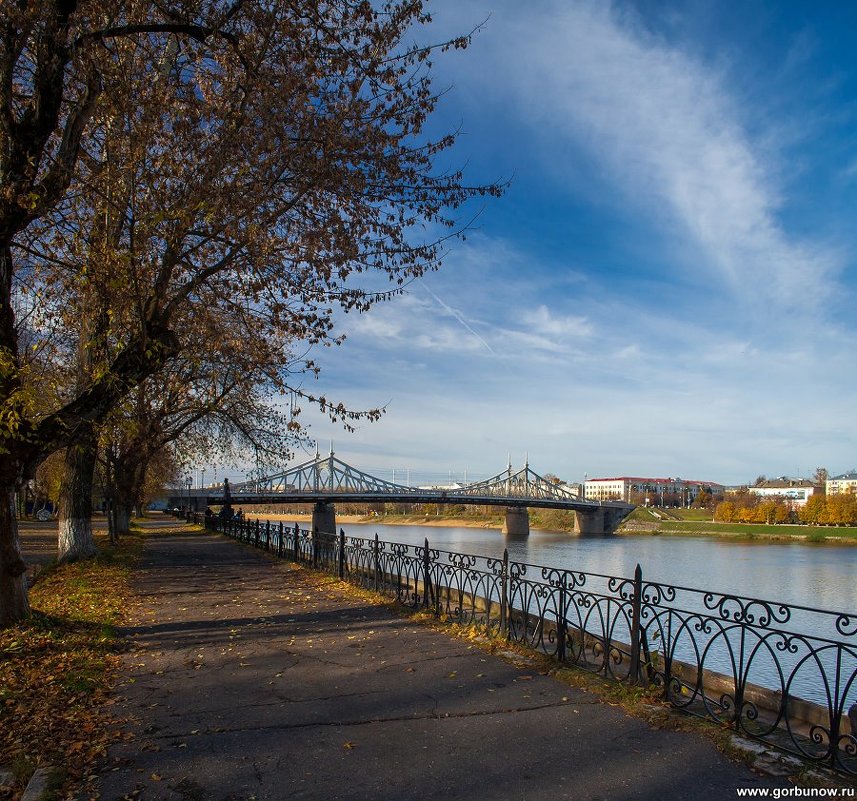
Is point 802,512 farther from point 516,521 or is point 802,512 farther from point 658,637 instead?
point 658,637

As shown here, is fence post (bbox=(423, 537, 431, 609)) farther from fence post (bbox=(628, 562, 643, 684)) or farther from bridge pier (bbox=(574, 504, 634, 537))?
bridge pier (bbox=(574, 504, 634, 537))

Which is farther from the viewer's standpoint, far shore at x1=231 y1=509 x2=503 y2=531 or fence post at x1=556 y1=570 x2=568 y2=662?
far shore at x1=231 y1=509 x2=503 y2=531

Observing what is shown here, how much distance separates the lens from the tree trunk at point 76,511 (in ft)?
47.3

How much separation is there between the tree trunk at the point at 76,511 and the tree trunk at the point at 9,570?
7.80 m

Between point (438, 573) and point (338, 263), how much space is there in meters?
4.18

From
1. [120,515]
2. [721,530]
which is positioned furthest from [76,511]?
[721,530]

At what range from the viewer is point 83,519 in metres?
14.7

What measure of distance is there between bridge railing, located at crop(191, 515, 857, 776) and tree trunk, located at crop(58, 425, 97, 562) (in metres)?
5.36

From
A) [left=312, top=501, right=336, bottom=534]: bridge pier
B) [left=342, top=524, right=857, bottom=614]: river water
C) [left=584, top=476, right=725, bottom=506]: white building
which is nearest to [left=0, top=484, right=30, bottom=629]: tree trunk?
[left=342, top=524, right=857, bottom=614]: river water

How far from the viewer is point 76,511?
14641mm

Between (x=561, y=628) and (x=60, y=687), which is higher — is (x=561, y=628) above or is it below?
above

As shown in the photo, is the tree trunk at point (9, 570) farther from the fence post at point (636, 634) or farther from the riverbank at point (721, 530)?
the riverbank at point (721, 530)

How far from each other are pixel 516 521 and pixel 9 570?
60.0 meters
